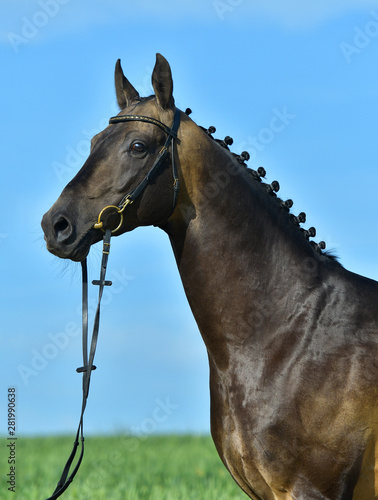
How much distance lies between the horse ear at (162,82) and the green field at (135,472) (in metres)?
6.19

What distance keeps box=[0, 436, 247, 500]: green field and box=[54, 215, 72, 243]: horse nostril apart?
5.76 metres

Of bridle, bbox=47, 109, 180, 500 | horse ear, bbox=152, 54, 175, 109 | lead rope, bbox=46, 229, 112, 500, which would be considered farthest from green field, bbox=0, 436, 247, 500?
horse ear, bbox=152, 54, 175, 109

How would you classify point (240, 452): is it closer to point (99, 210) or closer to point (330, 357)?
point (330, 357)

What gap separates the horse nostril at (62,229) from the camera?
4578mm

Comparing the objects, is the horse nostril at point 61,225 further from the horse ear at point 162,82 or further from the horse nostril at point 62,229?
the horse ear at point 162,82

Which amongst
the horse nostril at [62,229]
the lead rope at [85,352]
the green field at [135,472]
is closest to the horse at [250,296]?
the horse nostril at [62,229]

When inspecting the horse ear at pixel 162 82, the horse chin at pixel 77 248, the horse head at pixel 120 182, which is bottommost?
the horse chin at pixel 77 248

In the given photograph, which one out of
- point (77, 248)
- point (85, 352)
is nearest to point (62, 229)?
point (77, 248)

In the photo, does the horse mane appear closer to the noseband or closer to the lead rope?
the noseband

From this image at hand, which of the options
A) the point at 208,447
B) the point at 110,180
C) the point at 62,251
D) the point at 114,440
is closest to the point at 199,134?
the point at 110,180

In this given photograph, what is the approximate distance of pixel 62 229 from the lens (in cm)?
462

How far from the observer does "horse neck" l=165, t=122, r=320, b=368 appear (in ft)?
15.7

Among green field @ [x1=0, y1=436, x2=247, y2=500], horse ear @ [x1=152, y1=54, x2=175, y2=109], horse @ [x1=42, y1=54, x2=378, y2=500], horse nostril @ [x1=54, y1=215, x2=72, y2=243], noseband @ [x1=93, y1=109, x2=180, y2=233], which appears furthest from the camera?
green field @ [x1=0, y1=436, x2=247, y2=500]

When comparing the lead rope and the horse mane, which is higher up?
the horse mane
